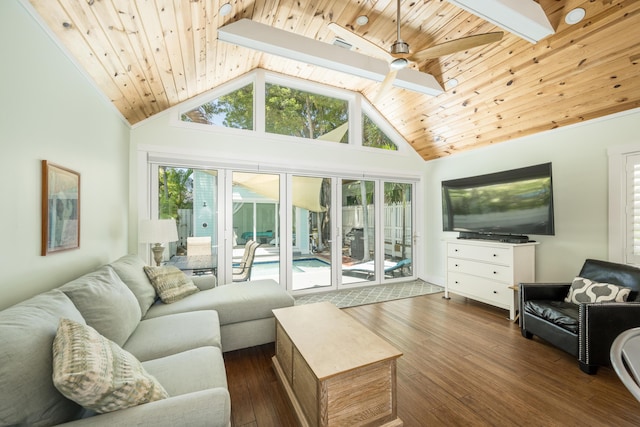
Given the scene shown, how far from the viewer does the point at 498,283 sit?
3.38 metres

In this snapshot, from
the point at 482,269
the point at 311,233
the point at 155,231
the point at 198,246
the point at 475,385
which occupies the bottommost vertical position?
the point at 475,385

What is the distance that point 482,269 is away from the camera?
358 centimetres

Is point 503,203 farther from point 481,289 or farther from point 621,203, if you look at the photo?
point 481,289

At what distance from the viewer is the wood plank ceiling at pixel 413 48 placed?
6.32 feet

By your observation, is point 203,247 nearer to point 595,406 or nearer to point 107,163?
point 107,163

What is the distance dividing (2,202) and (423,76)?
4.02 meters

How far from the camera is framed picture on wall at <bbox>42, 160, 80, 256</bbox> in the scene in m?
1.67

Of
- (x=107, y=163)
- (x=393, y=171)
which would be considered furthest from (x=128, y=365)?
(x=393, y=171)

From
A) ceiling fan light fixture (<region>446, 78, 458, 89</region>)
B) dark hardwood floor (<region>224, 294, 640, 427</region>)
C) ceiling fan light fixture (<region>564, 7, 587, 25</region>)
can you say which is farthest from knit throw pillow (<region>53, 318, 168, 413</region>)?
ceiling fan light fixture (<region>446, 78, 458, 89</region>)

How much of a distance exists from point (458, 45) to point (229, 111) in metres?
2.97

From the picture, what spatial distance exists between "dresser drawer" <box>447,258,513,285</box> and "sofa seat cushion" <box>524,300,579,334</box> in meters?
0.58

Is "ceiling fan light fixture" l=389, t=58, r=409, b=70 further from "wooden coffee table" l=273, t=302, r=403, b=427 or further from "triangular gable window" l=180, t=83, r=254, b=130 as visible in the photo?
"triangular gable window" l=180, t=83, r=254, b=130

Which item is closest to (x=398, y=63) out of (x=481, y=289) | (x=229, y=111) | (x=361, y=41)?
(x=361, y=41)

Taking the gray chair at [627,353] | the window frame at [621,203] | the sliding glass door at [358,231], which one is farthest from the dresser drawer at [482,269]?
the gray chair at [627,353]
